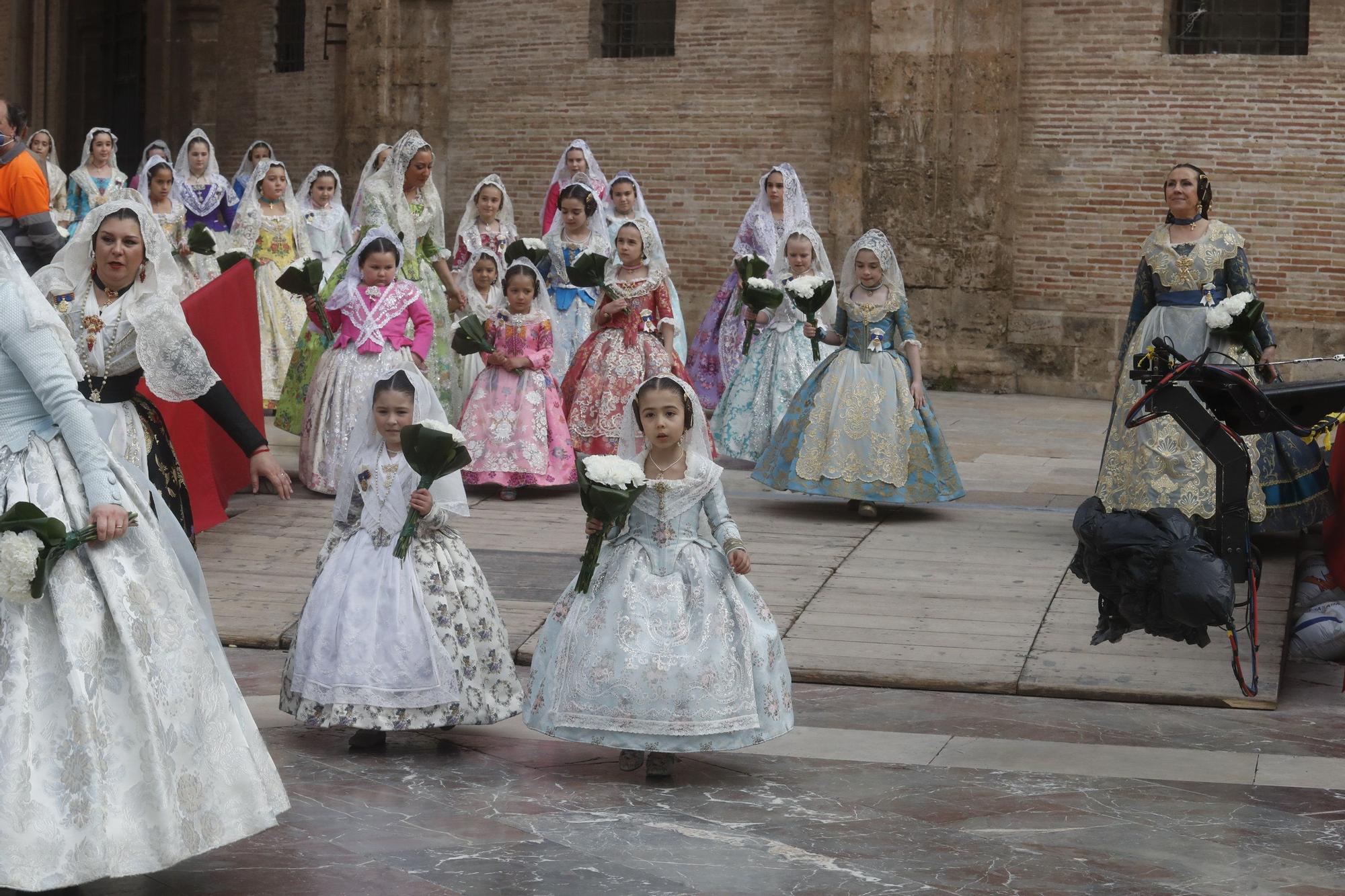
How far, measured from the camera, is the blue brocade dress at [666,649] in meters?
5.78

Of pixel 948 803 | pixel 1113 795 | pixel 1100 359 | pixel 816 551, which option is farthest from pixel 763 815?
pixel 1100 359

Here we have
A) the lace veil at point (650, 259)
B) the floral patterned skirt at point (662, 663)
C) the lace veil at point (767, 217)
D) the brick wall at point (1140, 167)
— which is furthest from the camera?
the brick wall at point (1140, 167)

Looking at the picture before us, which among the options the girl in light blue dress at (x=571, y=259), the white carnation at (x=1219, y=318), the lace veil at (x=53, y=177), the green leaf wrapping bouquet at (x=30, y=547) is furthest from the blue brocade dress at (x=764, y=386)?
the lace veil at (x=53, y=177)

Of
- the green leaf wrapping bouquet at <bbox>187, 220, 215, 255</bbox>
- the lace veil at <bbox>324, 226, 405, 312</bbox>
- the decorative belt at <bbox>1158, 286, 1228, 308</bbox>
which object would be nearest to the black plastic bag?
the decorative belt at <bbox>1158, 286, 1228, 308</bbox>

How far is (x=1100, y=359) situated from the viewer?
1614cm

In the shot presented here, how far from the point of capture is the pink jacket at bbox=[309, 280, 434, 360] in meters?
10.2

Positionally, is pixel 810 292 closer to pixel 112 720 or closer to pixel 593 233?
pixel 593 233

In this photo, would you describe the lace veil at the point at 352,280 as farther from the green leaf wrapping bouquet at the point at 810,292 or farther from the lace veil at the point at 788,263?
the lace veil at the point at 788,263

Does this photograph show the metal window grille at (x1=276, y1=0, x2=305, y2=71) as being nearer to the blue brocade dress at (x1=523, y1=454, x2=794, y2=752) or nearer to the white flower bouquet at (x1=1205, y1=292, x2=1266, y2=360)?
the white flower bouquet at (x1=1205, y1=292, x2=1266, y2=360)

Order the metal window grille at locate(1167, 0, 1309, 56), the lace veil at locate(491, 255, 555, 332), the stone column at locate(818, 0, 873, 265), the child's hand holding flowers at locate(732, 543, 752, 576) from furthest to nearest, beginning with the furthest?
1. the stone column at locate(818, 0, 873, 265)
2. the metal window grille at locate(1167, 0, 1309, 56)
3. the lace veil at locate(491, 255, 555, 332)
4. the child's hand holding flowers at locate(732, 543, 752, 576)

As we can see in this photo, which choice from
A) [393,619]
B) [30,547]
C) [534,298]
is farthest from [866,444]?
[30,547]

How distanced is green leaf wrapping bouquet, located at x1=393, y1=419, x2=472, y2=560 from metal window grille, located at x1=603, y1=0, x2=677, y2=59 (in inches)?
503

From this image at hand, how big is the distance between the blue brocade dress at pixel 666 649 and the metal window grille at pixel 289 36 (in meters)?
17.6

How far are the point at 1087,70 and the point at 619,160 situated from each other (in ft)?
15.5
